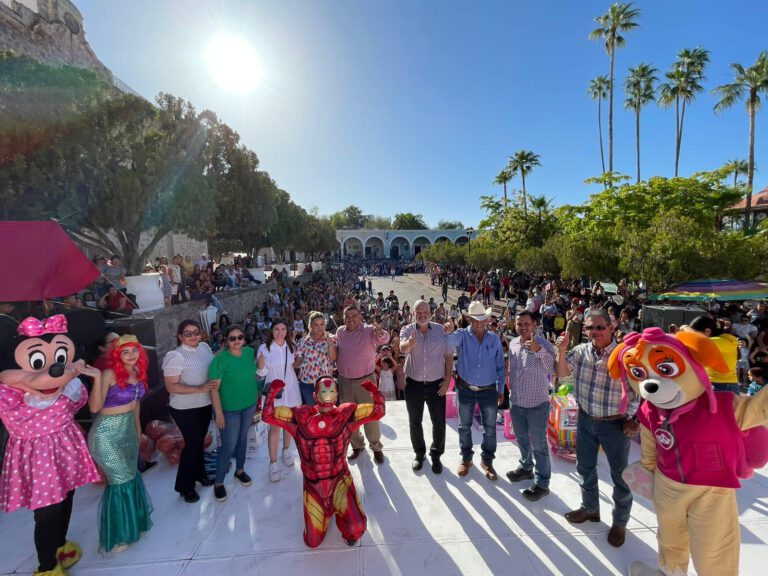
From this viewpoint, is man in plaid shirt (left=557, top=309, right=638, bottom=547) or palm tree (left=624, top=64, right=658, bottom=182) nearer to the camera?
man in plaid shirt (left=557, top=309, right=638, bottom=547)

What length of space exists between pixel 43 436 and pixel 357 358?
2196mm

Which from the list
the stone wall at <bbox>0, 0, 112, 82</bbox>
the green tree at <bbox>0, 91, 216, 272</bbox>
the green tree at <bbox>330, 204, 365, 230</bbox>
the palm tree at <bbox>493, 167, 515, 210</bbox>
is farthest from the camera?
the green tree at <bbox>330, 204, 365, 230</bbox>

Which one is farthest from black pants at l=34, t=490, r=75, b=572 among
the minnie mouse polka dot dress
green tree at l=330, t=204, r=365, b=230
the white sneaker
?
green tree at l=330, t=204, r=365, b=230

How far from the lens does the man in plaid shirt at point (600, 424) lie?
2457mm

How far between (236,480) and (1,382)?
187cm

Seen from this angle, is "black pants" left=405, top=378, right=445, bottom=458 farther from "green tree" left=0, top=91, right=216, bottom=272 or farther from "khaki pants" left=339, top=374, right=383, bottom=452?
"green tree" left=0, top=91, right=216, bottom=272

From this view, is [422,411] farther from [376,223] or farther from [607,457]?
[376,223]

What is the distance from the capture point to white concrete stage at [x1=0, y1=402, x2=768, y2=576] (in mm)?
2318

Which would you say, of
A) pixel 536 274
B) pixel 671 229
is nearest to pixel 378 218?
pixel 536 274

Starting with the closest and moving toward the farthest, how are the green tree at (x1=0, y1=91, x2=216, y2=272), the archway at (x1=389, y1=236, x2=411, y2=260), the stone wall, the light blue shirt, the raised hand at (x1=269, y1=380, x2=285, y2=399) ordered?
the raised hand at (x1=269, y1=380, x2=285, y2=399), the light blue shirt, the green tree at (x1=0, y1=91, x2=216, y2=272), the stone wall, the archway at (x1=389, y1=236, x2=411, y2=260)

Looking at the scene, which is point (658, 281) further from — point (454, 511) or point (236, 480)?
point (236, 480)

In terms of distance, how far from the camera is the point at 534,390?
9.52 feet

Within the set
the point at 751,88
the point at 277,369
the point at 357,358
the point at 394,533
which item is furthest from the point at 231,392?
the point at 751,88

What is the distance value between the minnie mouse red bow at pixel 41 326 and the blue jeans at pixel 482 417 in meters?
2.93
